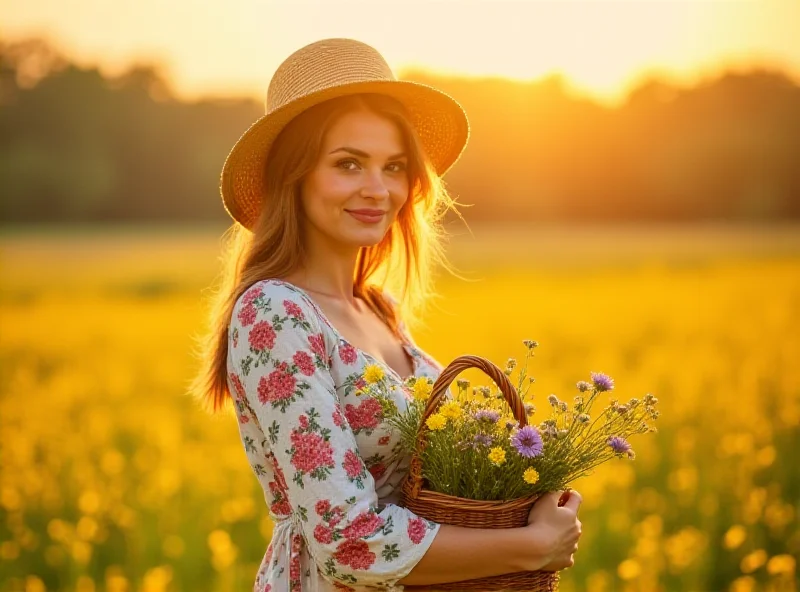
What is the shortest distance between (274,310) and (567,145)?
13.3 metres

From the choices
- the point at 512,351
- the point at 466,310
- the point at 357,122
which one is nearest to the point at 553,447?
the point at 357,122

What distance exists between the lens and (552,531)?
203cm

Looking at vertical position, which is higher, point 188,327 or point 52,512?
point 188,327

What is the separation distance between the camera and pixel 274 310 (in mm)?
2088

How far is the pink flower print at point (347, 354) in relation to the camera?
2.21 meters

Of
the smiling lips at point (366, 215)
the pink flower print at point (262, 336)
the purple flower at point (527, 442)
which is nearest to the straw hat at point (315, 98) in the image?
the smiling lips at point (366, 215)

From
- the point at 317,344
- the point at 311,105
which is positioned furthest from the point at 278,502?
the point at 311,105

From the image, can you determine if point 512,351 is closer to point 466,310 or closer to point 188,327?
point 466,310

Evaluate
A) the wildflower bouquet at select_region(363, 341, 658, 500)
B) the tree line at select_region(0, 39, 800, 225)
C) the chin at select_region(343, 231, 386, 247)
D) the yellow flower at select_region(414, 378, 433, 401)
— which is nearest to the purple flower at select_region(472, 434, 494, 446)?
the wildflower bouquet at select_region(363, 341, 658, 500)

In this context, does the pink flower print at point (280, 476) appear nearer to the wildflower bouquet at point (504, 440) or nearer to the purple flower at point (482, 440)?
the wildflower bouquet at point (504, 440)

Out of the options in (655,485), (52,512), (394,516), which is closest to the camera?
(394,516)

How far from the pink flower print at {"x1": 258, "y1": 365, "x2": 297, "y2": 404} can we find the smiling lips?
0.52 metres

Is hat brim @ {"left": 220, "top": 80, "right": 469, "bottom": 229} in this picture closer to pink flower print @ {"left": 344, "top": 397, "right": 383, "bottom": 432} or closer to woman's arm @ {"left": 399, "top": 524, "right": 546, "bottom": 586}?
pink flower print @ {"left": 344, "top": 397, "right": 383, "bottom": 432}

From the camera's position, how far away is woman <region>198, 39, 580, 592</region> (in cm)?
198
